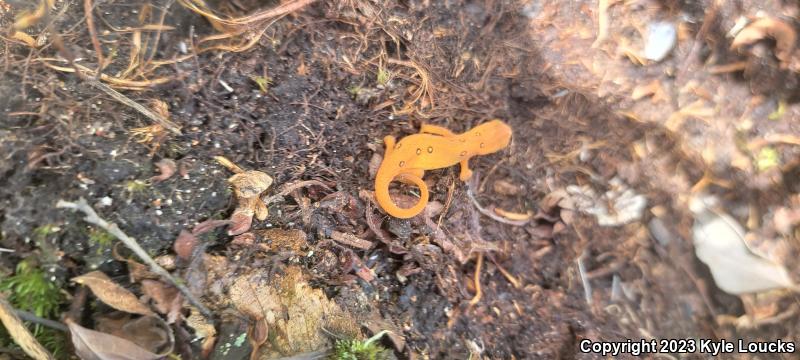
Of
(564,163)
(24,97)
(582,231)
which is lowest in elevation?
(582,231)

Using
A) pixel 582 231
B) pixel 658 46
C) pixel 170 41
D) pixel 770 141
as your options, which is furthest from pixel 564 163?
pixel 170 41

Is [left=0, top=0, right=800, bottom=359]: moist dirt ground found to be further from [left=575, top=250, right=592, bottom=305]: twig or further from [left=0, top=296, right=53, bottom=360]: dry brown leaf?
[left=0, top=296, right=53, bottom=360]: dry brown leaf

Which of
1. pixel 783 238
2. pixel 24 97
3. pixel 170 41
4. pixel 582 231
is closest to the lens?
pixel 24 97

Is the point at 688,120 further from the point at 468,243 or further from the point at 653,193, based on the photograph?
the point at 468,243

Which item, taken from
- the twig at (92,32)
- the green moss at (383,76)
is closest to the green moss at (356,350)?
the green moss at (383,76)

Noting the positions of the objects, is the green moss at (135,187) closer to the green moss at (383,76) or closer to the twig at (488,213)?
the green moss at (383,76)

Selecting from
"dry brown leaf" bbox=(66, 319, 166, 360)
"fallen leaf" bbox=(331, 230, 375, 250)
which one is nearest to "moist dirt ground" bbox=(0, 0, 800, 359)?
"fallen leaf" bbox=(331, 230, 375, 250)

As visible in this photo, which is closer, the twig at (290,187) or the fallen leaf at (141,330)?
the fallen leaf at (141,330)
